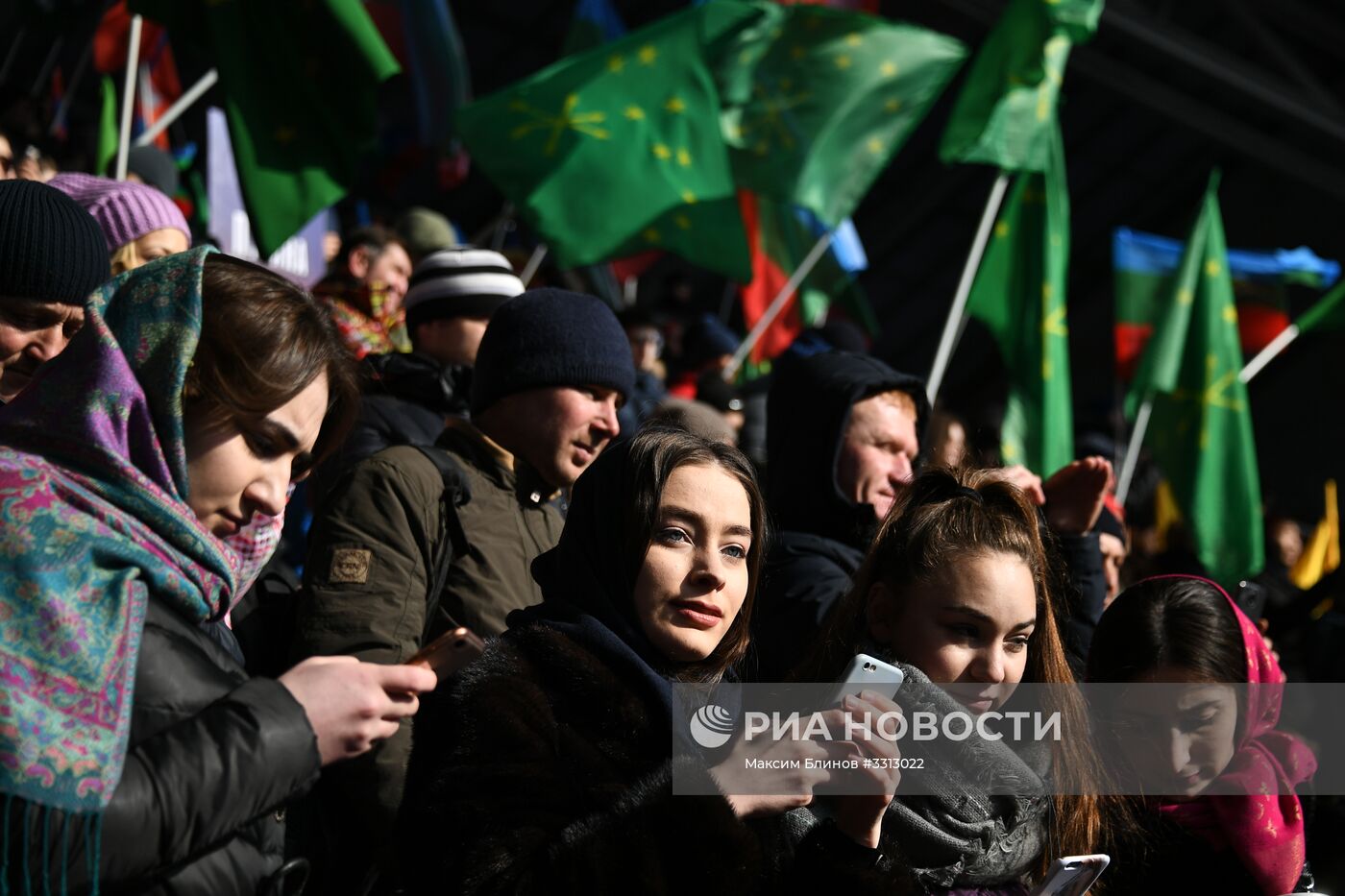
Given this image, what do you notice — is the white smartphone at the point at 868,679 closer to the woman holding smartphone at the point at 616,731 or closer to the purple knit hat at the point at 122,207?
the woman holding smartphone at the point at 616,731

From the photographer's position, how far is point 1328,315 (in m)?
8.15

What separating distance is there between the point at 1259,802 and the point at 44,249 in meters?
2.48

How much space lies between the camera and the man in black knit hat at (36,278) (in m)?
2.42

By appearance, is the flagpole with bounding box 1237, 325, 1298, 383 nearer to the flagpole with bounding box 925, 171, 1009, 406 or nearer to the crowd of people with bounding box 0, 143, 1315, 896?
the flagpole with bounding box 925, 171, 1009, 406

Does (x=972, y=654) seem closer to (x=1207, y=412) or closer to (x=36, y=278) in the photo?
(x=36, y=278)

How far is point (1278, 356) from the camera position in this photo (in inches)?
611

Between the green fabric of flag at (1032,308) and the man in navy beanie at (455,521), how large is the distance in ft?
10.1

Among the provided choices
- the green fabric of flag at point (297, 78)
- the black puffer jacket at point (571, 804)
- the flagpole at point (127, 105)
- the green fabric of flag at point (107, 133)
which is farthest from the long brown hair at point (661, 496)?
the green fabric of flag at point (107, 133)

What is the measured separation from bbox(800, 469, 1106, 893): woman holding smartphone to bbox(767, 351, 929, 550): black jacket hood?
1.51 ft

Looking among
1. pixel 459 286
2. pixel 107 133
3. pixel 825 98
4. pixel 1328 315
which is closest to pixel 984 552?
pixel 459 286

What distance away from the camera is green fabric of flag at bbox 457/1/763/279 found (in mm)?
4773

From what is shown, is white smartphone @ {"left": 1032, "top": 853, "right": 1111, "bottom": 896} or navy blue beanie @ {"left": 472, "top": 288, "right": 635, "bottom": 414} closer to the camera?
white smartphone @ {"left": 1032, "top": 853, "right": 1111, "bottom": 896}

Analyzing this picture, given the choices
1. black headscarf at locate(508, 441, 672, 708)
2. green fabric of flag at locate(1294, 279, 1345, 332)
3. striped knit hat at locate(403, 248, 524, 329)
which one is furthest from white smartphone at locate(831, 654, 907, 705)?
green fabric of flag at locate(1294, 279, 1345, 332)

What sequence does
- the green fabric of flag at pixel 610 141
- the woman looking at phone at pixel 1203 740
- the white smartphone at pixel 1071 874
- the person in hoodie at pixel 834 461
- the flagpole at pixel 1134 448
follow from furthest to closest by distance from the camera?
the flagpole at pixel 1134 448 → the green fabric of flag at pixel 610 141 → the person in hoodie at pixel 834 461 → the woman looking at phone at pixel 1203 740 → the white smartphone at pixel 1071 874
